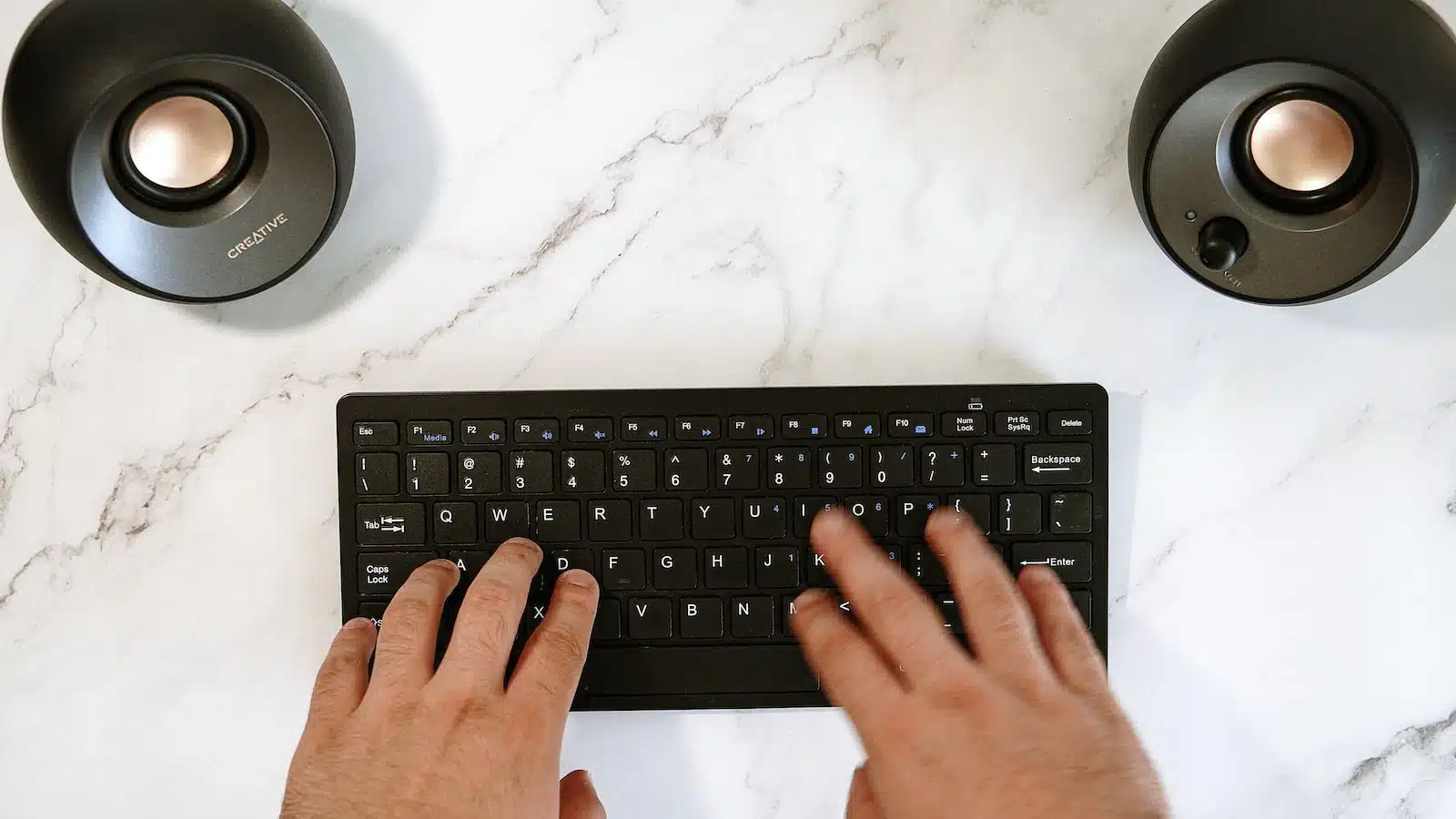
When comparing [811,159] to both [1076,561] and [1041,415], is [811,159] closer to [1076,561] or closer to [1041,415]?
[1041,415]

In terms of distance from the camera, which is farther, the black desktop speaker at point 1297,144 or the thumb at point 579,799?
the thumb at point 579,799

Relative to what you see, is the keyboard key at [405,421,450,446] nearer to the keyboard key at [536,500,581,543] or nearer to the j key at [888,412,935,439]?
the keyboard key at [536,500,581,543]

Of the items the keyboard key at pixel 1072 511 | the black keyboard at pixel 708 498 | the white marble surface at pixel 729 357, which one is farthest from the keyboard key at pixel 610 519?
the keyboard key at pixel 1072 511

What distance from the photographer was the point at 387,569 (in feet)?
2.30

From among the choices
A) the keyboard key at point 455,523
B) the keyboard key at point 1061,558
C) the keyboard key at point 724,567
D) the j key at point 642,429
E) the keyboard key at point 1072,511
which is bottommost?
the keyboard key at point 1061,558

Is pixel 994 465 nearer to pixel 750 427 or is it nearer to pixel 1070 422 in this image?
pixel 1070 422

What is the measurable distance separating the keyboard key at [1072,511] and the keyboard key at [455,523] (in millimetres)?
443

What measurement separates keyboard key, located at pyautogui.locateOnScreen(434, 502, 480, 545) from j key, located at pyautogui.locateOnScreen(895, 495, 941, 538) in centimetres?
32

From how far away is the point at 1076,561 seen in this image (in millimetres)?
704

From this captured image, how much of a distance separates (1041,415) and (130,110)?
27.9 inches

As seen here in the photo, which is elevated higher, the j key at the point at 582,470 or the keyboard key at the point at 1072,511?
the j key at the point at 582,470

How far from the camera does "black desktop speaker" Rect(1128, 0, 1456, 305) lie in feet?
2.03

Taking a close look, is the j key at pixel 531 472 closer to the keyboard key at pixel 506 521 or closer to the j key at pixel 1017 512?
the keyboard key at pixel 506 521

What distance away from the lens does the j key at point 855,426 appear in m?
0.70
